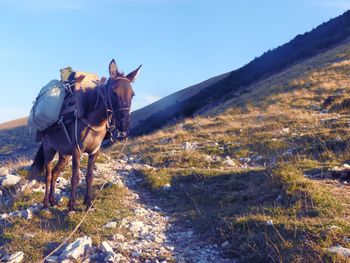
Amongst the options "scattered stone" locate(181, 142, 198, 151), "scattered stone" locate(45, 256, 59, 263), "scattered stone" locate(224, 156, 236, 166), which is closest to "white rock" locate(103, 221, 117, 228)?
"scattered stone" locate(45, 256, 59, 263)

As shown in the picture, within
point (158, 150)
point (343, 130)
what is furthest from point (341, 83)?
point (158, 150)

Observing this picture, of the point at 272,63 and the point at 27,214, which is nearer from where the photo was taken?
the point at 27,214

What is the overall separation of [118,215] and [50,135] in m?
2.36

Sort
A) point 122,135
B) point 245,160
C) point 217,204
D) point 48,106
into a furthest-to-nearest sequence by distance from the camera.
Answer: point 245,160
point 217,204
point 48,106
point 122,135

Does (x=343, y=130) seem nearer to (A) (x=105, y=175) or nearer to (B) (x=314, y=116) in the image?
(B) (x=314, y=116)

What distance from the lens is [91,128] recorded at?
Result: 849 cm

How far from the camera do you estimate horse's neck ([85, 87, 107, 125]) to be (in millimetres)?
8414

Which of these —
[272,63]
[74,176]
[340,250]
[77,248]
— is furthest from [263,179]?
[272,63]

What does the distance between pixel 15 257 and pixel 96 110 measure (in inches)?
122

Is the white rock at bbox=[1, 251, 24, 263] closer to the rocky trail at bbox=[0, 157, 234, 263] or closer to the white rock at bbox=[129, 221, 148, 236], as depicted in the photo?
the rocky trail at bbox=[0, 157, 234, 263]

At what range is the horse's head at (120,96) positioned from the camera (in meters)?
7.75

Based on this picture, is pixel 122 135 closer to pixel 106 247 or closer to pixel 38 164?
pixel 106 247

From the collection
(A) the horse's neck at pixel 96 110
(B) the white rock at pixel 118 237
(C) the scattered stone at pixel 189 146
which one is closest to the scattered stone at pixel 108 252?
(B) the white rock at pixel 118 237

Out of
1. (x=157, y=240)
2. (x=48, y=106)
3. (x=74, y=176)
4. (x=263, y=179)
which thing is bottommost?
(x=263, y=179)
